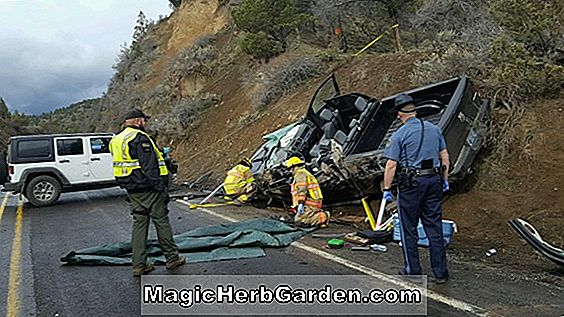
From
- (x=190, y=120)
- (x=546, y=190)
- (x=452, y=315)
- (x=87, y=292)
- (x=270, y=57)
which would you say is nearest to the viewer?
(x=452, y=315)

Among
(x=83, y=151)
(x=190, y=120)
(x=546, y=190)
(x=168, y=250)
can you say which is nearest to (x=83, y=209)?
(x=83, y=151)

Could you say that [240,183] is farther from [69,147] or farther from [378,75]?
[378,75]

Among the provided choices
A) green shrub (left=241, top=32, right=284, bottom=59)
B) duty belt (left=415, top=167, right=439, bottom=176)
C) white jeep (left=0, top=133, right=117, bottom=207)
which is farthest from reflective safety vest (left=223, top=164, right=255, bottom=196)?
green shrub (left=241, top=32, right=284, bottom=59)

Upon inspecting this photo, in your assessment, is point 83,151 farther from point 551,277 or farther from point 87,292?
point 551,277

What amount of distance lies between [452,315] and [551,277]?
152 cm

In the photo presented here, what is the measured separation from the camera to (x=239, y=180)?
37.2 ft

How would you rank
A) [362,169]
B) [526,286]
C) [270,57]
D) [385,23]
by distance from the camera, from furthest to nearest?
[270,57], [385,23], [362,169], [526,286]

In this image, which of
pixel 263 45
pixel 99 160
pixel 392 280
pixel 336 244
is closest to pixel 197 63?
pixel 263 45

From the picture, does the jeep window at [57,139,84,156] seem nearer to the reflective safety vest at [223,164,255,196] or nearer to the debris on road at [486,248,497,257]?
the reflective safety vest at [223,164,255,196]

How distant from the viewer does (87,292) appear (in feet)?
17.5

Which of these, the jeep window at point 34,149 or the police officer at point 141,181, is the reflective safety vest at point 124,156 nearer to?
the police officer at point 141,181

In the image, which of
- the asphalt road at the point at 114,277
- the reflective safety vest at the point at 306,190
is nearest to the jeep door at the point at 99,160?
the asphalt road at the point at 114,277

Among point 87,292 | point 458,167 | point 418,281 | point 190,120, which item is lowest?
point 190,120

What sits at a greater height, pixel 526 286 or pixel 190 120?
pixel 526 286
